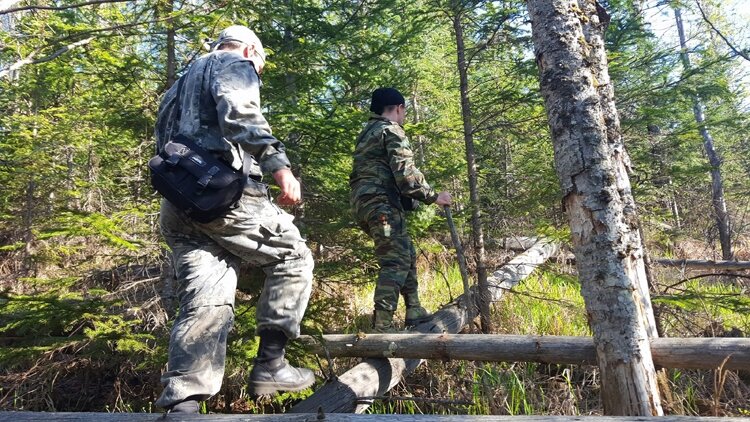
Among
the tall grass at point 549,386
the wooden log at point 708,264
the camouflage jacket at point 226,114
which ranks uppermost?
the camouflage jacket at point 226,114

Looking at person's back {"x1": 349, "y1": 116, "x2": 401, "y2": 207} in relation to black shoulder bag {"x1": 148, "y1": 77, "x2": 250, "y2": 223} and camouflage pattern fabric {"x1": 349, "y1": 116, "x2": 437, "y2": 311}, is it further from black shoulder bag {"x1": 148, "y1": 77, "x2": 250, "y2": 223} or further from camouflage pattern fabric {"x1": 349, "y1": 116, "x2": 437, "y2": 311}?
black shoulder bag {"x1": 148, "y1": 77, "x2": 250, "y2": 223}

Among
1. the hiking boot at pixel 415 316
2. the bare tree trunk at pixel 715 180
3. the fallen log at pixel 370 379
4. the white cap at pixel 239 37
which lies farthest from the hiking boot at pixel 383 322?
the bare tree trunk at pixel 715 180

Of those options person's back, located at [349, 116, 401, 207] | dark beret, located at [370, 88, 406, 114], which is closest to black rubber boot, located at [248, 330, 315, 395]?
person's back, located at [349, 116, 401, 207]

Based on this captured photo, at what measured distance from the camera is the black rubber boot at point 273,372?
2.72 meters

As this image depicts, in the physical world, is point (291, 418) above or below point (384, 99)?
below

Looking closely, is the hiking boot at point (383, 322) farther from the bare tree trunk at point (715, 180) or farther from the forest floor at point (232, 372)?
the bare tree trunk at point (715, 180)

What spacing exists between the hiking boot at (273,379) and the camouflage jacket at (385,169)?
2.05m

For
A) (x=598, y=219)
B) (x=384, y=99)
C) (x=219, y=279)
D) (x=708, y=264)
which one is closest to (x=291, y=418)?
(x=219, y=279)

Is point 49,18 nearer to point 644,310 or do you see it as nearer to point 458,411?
point 458,411

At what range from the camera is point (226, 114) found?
2426mm

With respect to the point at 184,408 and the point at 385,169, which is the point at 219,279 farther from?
the point at 385,169

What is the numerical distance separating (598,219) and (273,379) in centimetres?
210

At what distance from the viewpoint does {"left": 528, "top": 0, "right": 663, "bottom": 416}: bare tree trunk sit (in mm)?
2604

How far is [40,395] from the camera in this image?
4164 millimetres
